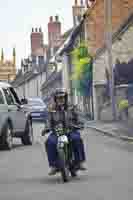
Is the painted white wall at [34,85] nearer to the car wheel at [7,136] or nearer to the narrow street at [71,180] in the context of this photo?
the car wheel at [7,136]

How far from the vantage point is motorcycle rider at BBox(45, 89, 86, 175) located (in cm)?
1215

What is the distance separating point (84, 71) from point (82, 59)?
3.26 feet

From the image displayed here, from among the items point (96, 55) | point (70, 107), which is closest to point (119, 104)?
point (96, 55)

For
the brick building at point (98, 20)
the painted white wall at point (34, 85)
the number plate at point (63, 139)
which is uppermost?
the brick building at point (98, 20)

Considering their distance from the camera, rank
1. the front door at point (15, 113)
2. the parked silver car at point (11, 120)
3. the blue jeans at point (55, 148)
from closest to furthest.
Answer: the blue jeans at point (55, 148) < the parked silver car at point (11, 120) < the front door at point (15, 113)

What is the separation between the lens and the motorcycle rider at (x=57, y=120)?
39.9 ft

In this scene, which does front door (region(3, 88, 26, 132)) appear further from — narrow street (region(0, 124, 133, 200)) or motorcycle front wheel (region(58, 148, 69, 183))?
motorcycle front wheel (region(58, 148, 69, 183))

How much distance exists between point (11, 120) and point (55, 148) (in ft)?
28.0

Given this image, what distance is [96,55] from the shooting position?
51781mm

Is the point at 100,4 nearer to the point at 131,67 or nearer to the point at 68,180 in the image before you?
the point at 131,67

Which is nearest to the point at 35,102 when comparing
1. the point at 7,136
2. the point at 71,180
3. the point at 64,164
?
the point at 7,136

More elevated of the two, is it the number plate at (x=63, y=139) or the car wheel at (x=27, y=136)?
the number plate at (x=63, y=139)

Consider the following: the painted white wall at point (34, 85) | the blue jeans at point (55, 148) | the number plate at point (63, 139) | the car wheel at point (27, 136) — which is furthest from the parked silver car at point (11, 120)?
the painted white wall at point (34, 85)

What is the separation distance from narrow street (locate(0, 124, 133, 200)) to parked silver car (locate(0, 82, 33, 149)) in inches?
55.3
